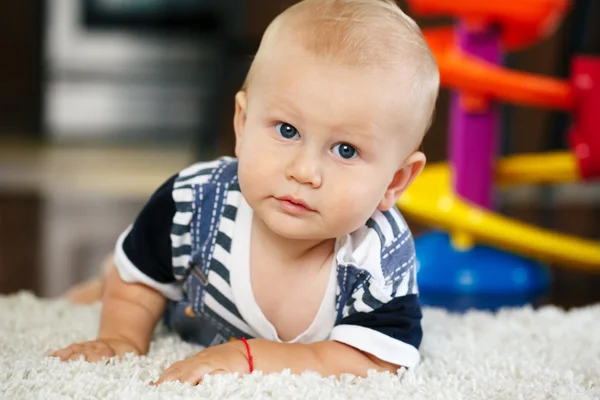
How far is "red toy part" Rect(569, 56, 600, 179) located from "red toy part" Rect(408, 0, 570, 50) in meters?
0.12

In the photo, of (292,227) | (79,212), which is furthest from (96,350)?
(79,212)

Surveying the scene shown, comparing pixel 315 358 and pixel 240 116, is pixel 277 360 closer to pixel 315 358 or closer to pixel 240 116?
pixel 315 358

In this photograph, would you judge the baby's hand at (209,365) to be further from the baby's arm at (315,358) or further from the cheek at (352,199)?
the cheek at (352,199)

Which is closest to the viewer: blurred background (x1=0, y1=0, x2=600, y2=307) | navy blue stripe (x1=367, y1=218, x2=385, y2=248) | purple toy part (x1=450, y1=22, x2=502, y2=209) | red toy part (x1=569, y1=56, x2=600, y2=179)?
navy blue stripe (x1=367, y1=218, x2=385, y2=248)

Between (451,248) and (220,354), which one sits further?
(451,248)

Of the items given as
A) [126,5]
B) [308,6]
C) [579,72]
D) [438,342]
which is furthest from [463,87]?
[126,5]

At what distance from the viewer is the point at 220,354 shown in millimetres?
749

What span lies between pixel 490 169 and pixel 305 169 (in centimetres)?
90

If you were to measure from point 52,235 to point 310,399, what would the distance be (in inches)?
47.9

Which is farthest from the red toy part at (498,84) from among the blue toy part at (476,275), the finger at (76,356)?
the finger at (76,356)

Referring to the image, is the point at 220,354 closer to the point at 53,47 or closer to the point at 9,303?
the point at 9,303

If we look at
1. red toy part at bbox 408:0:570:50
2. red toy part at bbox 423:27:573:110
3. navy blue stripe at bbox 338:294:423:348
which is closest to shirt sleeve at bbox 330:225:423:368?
navy blue stripe at bbox 338:294:423:348

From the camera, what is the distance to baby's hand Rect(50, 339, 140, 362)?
78 centimetres

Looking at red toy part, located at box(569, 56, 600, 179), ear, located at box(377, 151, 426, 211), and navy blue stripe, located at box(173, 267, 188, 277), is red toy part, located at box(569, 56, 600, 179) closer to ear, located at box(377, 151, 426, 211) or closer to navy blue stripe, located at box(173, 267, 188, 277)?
ear, located at box(377, 151, 426, 211)
